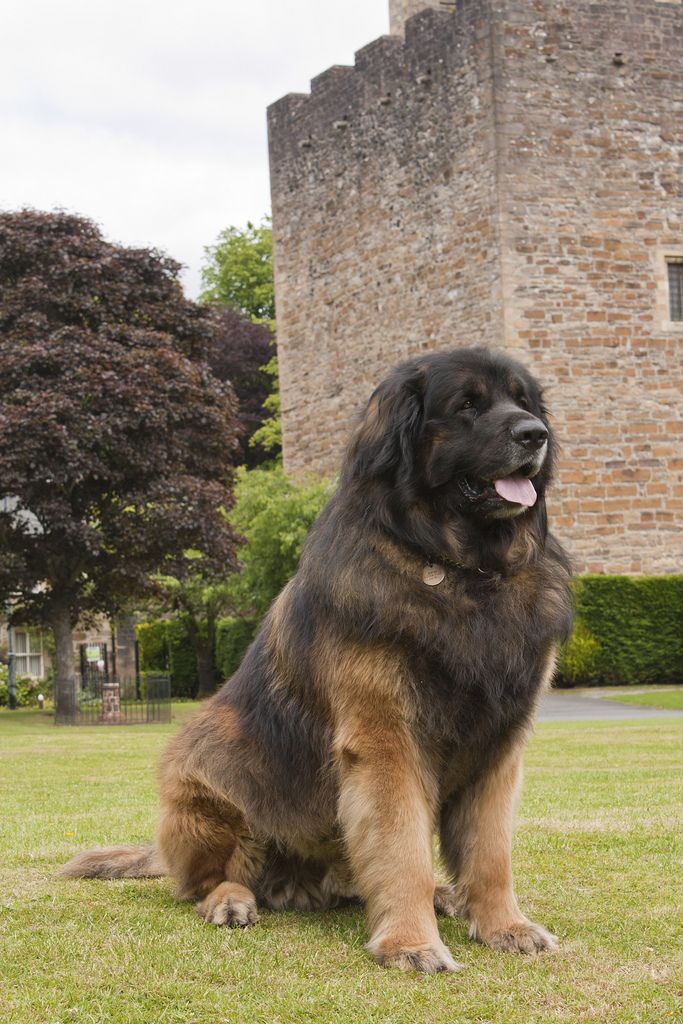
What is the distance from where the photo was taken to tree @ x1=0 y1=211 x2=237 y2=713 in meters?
20.6

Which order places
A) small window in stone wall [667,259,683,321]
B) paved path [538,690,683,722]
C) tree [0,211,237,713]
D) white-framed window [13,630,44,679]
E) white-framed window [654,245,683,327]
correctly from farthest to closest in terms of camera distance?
white-framed window [13,630,44,679] → small window in stone wall [667,259,683,321] → white-framed window [654,245,683,327] → tree [0,211,237,713] → paved path [538,690,683,722]

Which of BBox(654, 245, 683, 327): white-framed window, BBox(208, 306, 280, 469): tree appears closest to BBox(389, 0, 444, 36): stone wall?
BBox(654, 245, 683, 327): white-framed window

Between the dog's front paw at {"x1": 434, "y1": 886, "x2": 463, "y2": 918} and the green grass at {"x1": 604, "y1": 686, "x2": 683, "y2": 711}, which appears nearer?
the dog's front paw at {"x1": 434, "y1": 886, "x2": 463, "y2": 918}

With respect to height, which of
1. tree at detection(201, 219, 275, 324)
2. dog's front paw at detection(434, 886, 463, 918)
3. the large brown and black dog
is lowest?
dog's front paw at detection(434, 886, 463, 918)

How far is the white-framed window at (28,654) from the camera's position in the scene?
125ft

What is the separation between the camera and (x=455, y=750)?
421 cm

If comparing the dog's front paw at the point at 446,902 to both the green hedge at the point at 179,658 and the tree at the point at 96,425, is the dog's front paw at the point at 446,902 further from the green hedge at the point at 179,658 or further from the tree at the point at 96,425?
the green hedge at the point at 179,658

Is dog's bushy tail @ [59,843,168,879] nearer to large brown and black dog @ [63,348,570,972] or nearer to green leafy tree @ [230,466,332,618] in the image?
large brown and black dog @ [63,348,570,972]

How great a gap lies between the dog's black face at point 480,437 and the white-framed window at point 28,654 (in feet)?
115

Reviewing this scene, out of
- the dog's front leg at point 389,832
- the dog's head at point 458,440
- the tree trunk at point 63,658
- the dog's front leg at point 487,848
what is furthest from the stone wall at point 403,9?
the dog's front leg at point 389,832

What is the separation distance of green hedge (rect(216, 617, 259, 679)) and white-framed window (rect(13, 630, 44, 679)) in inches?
379

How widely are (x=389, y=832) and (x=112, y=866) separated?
1.75 m

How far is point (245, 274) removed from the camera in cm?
5081

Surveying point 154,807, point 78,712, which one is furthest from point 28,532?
point 154,807
